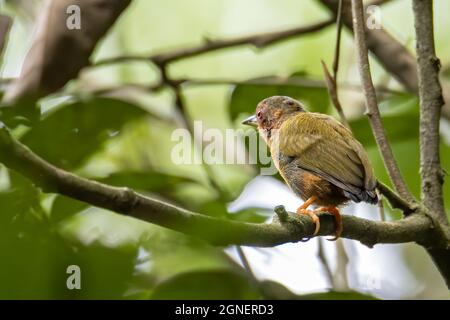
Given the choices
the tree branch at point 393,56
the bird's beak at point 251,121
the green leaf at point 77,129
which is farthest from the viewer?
the tree branch at point 393,56

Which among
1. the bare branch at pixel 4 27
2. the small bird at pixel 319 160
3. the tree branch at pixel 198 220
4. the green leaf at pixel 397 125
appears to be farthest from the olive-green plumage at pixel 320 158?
→ the bare branch at pixel 4 27

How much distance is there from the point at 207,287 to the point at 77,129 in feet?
2.52

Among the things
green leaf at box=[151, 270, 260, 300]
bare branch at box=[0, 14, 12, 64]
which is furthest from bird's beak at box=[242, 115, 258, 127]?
bare branch at box=[0, 14, 12, 64]

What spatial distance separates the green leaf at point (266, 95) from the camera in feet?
10.5

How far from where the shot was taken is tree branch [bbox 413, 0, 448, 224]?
2.45m

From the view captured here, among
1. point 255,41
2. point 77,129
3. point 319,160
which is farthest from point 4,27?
point 255,41

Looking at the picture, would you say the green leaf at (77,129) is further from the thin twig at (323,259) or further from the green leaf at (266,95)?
the thin twig at (323,259)

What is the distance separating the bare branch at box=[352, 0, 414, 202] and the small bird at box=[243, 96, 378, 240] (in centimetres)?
7

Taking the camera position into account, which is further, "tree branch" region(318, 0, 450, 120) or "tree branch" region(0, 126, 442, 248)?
"tree branch" region(318, 0, 450, 120)

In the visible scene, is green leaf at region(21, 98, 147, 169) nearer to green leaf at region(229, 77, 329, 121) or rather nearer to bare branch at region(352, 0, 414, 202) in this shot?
green leaf at region(229, 77, 329, 121)

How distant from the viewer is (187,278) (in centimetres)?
275

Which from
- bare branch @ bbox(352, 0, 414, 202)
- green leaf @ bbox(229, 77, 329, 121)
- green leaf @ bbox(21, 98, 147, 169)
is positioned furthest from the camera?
green leaf @ bbox(229, 77, 329, 121)
